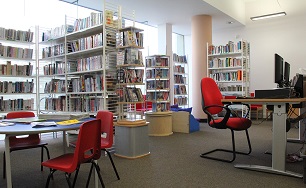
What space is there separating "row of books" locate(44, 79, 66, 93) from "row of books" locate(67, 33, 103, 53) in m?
0.86

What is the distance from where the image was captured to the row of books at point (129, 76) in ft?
13.0

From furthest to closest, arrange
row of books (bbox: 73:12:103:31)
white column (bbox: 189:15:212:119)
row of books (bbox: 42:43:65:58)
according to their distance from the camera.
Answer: white column (bbox: 189:15:212:119), row of books (bbox: 42:43:65:58), row of books (bbox: 73:12:103:31)

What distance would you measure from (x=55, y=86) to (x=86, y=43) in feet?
5.44

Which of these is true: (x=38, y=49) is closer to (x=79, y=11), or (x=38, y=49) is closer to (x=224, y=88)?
(x=79, y=11)

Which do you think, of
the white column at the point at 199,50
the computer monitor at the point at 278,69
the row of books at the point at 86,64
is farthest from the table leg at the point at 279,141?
the white column at the point at 199,50

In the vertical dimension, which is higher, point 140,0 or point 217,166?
point 140,0

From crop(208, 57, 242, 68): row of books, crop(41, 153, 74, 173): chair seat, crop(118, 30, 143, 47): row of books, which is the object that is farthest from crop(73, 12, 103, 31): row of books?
crop(208, 57, 242, 68): row of books

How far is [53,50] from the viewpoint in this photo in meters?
5.59

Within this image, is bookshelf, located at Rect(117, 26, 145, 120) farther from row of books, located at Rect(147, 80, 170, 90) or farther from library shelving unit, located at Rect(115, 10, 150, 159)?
row of books, located at Rect(147, 80, 170, 90)

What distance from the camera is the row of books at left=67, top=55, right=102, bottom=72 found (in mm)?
4383

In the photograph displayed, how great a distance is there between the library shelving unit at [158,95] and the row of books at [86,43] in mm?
1770

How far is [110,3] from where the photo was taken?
243 inches

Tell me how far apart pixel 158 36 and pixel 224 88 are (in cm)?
291

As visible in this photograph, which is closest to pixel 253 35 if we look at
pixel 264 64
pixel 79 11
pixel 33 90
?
pixel 264 64
